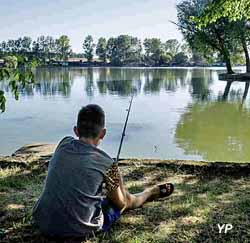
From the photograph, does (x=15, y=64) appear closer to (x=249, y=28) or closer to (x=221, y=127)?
(x=221, y=127)

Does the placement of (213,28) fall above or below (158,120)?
above

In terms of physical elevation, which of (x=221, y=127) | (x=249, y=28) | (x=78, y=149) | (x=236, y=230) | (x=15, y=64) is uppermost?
(x=249, y=28)

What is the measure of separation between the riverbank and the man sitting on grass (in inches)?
5.0

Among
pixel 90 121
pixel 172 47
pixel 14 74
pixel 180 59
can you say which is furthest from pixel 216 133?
pixel 172 47

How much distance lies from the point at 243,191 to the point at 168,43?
81027mm

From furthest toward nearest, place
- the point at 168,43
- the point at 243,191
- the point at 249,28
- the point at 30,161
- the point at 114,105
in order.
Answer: the point at 168,43 < the point at 249,28 < the point at 114,105 < the point at 30,161 < the point at 243,191

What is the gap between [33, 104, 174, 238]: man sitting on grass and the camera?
2.07 metres

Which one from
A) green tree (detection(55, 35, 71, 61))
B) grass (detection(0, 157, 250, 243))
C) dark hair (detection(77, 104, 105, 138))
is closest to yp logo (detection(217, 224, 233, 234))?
grass (detection(0, 157, 250, 243))

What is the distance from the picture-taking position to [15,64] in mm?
1915

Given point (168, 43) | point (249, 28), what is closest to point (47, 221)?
point (249, 28)

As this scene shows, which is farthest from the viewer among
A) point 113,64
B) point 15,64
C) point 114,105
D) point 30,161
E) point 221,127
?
point 113,64

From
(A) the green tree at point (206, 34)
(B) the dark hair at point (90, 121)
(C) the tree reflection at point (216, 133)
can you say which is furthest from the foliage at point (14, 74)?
(A) the green tree at point (206, 34)

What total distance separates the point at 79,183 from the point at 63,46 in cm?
7020

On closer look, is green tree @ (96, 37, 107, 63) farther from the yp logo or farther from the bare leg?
the yp logo
